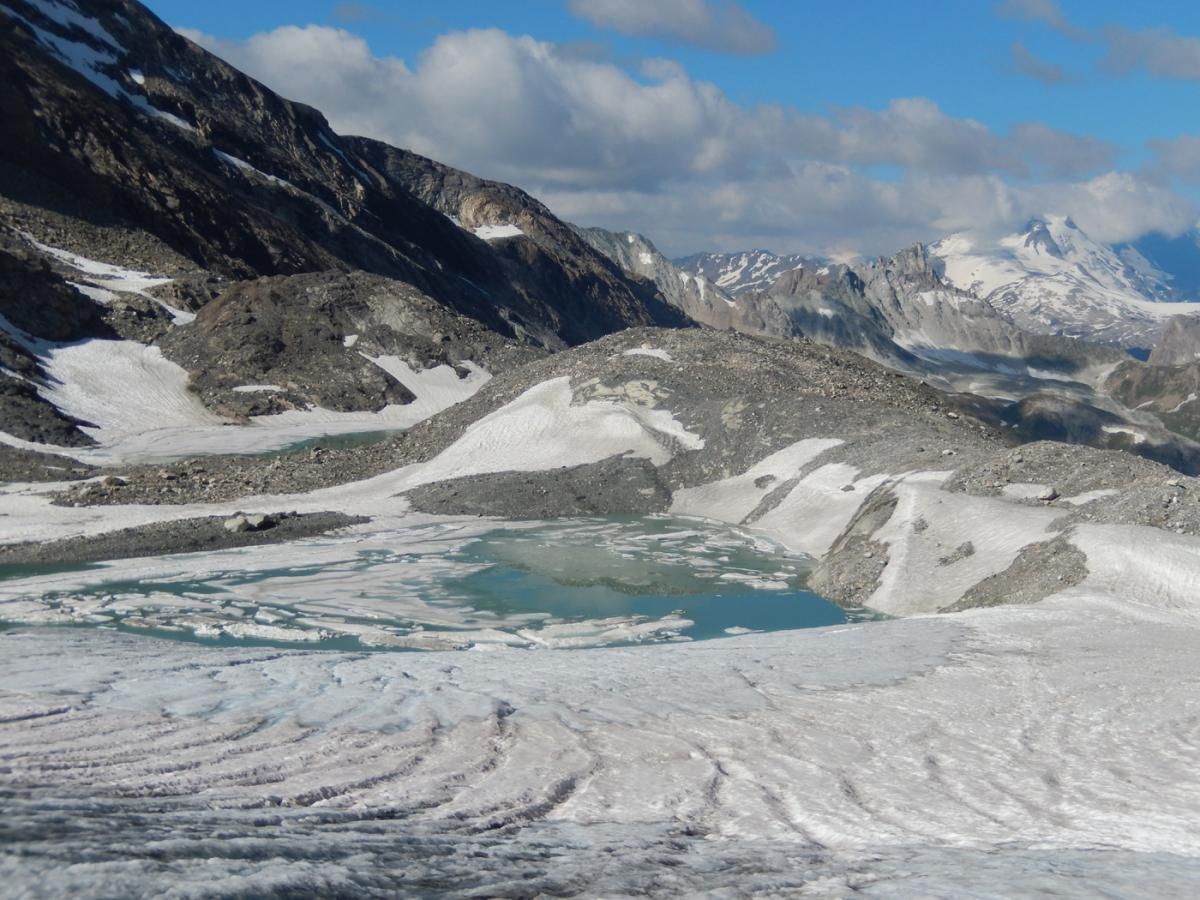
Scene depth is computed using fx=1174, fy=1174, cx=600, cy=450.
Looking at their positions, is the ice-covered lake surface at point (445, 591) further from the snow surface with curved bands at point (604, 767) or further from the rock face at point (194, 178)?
the rock face at point (194, 178)

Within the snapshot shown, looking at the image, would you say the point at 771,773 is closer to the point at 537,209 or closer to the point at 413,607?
the point at 413,607

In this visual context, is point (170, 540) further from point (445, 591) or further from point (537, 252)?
point (537, 252)

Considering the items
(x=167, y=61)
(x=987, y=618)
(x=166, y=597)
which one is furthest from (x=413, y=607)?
(x=167, y=61)

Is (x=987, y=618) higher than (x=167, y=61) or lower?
lower

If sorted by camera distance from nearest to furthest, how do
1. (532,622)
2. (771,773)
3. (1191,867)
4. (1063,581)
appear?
(1191,867), (771,773), (1063,581), (532,622)

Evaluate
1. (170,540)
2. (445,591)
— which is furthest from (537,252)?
(445,591)

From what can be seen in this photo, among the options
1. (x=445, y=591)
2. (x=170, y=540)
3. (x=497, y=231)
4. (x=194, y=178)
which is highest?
(x=497, y=231)
